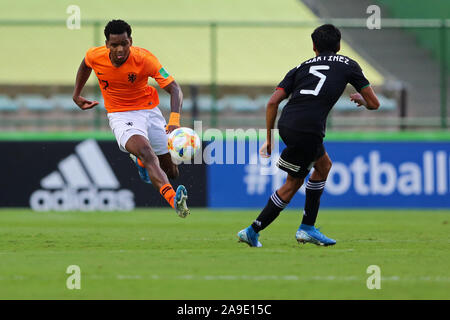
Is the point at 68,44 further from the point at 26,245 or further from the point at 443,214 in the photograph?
the point at 26,245

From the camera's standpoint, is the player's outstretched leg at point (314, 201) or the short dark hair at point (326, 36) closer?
→ the short dark hair at point (326, 36)

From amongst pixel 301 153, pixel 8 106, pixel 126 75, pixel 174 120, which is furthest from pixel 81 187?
pixel 301 153

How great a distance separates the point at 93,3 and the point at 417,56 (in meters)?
12.0

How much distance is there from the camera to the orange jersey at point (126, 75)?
33.3 ft

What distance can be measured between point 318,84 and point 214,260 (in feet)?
6.50

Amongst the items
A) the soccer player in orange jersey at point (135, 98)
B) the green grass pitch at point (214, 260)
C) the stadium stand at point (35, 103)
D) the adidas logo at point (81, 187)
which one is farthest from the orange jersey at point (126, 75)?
the stadium stand at point (35, 103)

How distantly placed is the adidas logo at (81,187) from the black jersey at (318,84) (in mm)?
6782

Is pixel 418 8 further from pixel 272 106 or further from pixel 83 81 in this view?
pixel 272 106

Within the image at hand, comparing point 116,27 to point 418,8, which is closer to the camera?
point 116,27

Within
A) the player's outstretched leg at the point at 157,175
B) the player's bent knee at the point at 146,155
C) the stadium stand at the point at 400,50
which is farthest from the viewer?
the stadium stand at the point at 400,50

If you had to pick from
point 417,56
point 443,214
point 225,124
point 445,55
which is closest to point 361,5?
point 417,56

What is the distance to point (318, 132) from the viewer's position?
8750mm

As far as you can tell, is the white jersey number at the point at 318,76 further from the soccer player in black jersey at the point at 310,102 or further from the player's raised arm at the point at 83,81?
the player's raised arm at the point at 83,81

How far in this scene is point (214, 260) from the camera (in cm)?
808
